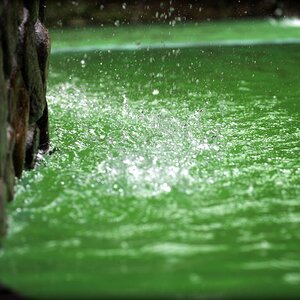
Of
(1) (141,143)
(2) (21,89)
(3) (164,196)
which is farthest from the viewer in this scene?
(1) (141,143)

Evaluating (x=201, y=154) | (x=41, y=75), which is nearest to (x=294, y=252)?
(x=201, y=154)

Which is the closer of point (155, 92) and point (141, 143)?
point (141, 143)

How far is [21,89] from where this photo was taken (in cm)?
307

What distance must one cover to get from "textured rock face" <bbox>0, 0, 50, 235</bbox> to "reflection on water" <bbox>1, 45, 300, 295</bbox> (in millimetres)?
124

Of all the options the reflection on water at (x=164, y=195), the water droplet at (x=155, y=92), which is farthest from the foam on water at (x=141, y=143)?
the water droplet at (x=155, y=92)

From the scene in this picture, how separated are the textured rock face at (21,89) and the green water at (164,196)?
13cm

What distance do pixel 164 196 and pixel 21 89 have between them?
0.84 metres

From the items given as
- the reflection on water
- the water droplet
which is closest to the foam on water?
the reflection on water

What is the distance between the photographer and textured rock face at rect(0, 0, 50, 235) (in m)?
2.72

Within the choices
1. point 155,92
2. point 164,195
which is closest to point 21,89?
point 164,195

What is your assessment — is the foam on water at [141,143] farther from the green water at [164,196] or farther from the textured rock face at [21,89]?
the textured rock face at [21,89]

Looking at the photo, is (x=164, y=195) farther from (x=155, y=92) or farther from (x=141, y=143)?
(x=155, y=92)

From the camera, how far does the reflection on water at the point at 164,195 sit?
2172mm

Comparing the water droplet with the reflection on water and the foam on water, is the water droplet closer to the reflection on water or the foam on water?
the reflection on water
